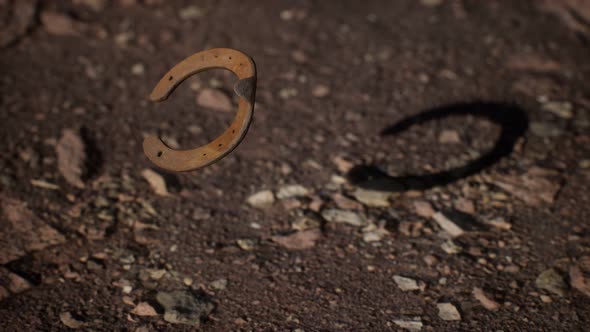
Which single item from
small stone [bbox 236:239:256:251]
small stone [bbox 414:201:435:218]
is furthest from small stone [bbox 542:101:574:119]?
small stone [bbox 236:239:256:251]

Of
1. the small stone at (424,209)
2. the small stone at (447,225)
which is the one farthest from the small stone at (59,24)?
the small stone at (447,225)

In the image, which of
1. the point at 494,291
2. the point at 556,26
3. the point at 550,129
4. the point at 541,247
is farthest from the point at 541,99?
the point at 494,291

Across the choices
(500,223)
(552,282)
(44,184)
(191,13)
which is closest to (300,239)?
(500,223)

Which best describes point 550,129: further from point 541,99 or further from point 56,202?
point 56,202

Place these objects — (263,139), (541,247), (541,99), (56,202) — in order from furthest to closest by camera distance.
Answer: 1. (541,99)
2. (263,139)
3. (56,202)
4. (541,247)

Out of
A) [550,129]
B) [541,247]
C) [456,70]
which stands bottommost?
[541,247]
